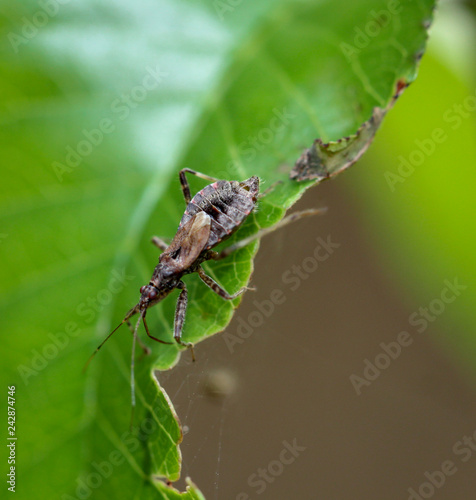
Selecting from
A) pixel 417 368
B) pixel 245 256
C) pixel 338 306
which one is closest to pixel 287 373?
pixel 338 306

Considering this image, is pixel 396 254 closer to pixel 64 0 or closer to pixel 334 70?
pixel 334 70
